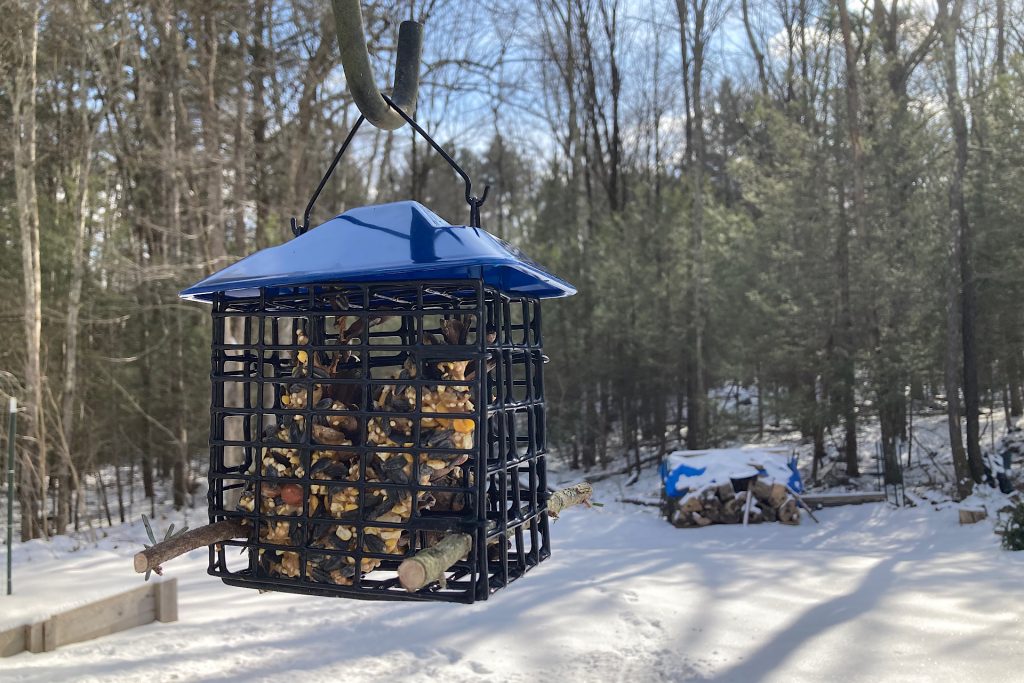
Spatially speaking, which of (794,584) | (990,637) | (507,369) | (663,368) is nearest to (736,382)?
(663,368)

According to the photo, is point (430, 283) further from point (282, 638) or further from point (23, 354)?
point (23, 354)

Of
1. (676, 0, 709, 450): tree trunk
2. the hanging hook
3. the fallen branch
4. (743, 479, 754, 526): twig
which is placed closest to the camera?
the hanging hook

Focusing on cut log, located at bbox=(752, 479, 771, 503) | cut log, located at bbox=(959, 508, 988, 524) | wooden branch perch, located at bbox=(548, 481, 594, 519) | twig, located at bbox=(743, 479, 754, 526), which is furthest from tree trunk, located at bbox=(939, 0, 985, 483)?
wooden branch perch, located at bbox=(548, 481, 594, 519)

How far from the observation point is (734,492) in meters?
12.3

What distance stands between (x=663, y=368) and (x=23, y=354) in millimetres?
10413

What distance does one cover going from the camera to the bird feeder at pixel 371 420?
1.78 metres

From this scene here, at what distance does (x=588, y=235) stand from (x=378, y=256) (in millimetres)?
17489

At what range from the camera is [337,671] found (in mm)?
5527

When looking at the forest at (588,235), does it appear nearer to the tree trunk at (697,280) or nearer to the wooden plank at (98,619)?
the tree trunk at (697,280)

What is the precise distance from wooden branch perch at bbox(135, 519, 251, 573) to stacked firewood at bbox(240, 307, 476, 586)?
6 cm

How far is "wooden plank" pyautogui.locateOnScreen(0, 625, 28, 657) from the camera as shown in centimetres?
560

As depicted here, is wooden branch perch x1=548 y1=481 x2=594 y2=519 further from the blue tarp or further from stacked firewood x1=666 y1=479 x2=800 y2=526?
the blue tarp

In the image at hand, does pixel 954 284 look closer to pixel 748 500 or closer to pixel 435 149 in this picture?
pixel 748 500

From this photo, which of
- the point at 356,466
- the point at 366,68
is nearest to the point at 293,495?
the point at 356,466
